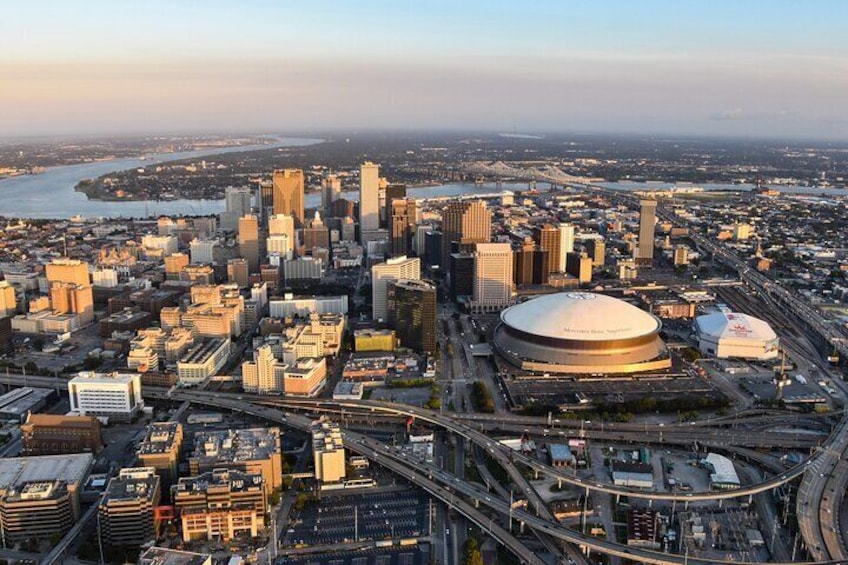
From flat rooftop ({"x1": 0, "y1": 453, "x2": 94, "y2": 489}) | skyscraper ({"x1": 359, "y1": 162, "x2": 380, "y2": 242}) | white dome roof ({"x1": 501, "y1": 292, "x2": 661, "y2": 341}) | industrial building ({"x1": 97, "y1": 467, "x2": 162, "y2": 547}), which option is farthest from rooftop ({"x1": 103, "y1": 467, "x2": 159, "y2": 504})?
skyscraper ({"x1": 359, "y1": 162, "x2": 380, "y2": 242})

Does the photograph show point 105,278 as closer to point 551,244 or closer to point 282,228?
point 282,228

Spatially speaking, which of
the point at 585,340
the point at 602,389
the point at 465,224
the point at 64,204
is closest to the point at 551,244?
the point at 465,224

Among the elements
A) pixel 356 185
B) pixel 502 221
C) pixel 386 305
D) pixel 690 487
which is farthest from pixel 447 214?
pixel 356 185

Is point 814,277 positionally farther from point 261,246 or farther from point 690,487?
A: point 261,246

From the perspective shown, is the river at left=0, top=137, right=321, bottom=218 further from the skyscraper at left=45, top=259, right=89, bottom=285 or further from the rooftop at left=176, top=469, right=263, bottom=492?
the rooftop at left=176, top=469, right=263, bottom=492

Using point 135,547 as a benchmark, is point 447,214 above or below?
above

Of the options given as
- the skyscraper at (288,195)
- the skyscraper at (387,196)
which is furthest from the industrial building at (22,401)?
the skyscraper at (288,195)
